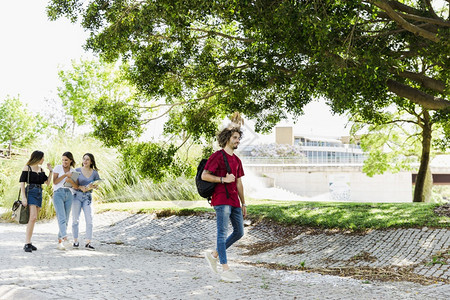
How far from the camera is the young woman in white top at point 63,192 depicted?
8.54 meters

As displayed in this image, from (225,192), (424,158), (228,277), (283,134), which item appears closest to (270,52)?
(225,192)

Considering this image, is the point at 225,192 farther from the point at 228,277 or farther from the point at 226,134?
the point at 228,277

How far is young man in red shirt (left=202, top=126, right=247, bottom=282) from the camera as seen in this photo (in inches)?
226

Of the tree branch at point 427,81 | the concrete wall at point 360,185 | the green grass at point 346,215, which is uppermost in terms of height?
the tree branch at point 427,81

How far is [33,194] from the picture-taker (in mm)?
8219

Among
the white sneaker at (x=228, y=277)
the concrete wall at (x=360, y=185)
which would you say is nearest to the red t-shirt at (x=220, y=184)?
the white sneaker at (x=228, y=277)

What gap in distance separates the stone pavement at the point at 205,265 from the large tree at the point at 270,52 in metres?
2.90

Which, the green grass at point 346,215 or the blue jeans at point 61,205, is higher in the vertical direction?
the blue jeans at point 61,205

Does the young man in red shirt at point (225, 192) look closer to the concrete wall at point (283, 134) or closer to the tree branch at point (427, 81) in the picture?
the tree branch at point (427, 81)

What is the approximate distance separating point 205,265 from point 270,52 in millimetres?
5226

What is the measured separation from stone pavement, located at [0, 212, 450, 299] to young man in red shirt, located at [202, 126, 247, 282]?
0.31m

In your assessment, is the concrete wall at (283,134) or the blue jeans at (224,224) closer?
the blue jeans at (224,224)

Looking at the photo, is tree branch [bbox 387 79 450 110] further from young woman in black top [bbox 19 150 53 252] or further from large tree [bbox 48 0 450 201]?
young woman in black top [bbox 19 150 53 252]

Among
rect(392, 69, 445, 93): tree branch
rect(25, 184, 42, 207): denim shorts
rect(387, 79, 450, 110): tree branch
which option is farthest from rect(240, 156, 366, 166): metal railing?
rect(25, 184, 42, 207): denim shorts
